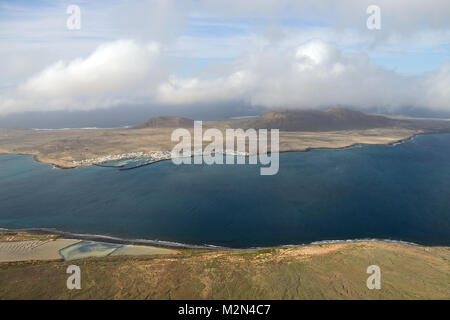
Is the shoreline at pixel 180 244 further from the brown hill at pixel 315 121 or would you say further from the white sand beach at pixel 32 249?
the brown hill at pixel 315 121

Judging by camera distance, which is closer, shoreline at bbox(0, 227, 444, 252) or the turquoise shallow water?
shoreline at bbox(0, 227, 444, 252)

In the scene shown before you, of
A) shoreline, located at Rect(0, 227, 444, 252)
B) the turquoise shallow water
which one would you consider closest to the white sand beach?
shoreline, located at Rect(0, 227, 444, 252)

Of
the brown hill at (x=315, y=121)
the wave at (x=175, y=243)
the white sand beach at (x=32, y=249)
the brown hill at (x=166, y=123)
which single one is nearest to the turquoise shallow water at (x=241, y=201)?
the wave at (x=175, y=243)

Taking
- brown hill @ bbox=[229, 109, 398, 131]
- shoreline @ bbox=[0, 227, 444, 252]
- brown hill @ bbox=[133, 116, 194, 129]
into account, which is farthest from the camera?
brown hill @ bbox=[133, 116, 194, 129]

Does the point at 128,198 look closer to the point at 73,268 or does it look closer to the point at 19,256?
the point at 19,256

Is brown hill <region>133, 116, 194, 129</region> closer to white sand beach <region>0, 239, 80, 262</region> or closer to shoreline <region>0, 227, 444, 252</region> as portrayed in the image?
shoreline <region>0, 227, 444, 252</region>

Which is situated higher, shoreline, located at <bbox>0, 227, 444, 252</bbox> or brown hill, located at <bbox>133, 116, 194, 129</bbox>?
brown hill, located at <bbox>133, 116, 194, 129</bbox>

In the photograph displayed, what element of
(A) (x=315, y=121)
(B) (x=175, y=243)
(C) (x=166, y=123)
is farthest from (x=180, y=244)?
(A) (x=315, y=121)
